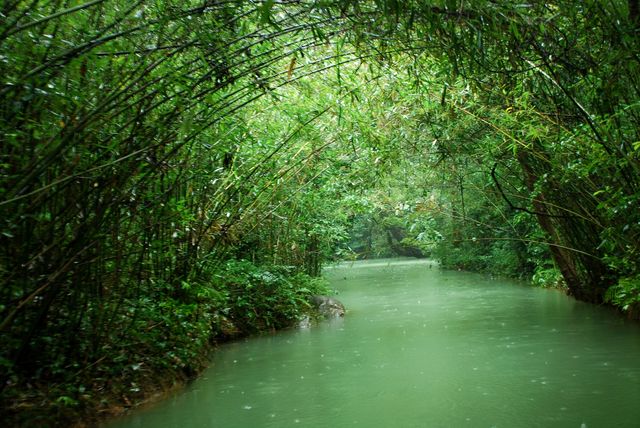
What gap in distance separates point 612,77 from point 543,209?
401cm

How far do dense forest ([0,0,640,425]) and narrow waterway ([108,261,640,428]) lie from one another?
0.46 m

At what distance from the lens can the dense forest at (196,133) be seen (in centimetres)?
259

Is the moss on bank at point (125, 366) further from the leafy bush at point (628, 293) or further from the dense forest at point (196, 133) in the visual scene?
the leafy bush at point (628, 293)

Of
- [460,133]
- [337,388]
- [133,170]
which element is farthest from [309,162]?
[133,170]

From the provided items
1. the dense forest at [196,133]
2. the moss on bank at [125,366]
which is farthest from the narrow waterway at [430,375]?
the dense forest at [196,133]

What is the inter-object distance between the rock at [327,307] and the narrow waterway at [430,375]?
513 mm

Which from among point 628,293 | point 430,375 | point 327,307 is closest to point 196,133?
point 430,375

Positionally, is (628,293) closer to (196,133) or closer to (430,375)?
(430,375)

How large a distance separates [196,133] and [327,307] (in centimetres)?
541

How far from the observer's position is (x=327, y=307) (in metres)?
8.33

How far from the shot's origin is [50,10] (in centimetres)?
269

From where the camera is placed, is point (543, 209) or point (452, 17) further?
point (543, 209)

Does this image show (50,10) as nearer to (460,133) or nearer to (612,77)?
(612,77)

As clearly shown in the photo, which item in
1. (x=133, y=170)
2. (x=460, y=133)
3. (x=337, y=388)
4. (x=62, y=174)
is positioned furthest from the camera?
(x=460, y=133)
